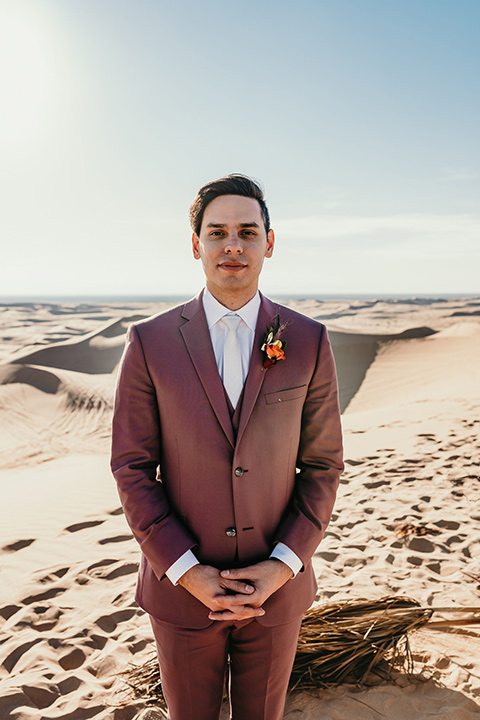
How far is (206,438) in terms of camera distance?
161 cm

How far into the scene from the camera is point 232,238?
1.66 metres

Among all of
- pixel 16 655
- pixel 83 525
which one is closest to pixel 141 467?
pixel 16 655

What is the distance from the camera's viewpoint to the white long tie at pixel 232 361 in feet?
5.58

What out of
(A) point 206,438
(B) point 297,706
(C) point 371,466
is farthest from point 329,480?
(C) point 371,466

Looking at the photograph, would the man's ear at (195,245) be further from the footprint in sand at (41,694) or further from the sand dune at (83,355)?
the sand dune at (83,355)

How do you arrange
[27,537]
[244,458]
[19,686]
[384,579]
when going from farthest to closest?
[27,537]
[384,579]
[19,686]
[244,458]

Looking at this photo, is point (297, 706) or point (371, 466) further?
point (371, 466)

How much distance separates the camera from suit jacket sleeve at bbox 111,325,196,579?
1581mm

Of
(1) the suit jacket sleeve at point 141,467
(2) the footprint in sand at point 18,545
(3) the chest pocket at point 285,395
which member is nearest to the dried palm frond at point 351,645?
(1) the suit jacket sleeve at point 141,467

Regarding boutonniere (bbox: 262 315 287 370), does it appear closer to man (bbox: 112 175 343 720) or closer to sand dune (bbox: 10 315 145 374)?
man (bbox: 112 175 343 720)

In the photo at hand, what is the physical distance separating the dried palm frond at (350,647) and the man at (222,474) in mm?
931

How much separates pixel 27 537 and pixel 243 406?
4.42m

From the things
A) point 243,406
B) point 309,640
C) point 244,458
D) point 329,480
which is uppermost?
point 243,406

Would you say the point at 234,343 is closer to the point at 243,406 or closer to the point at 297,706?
the point at 243,406
